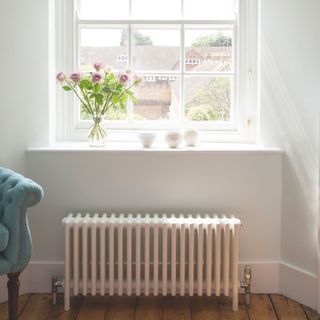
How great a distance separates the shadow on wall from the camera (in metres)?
2.87

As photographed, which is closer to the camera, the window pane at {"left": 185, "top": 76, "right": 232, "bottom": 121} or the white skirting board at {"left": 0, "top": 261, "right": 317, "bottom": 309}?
the white skirting board at {"left": 0, "top": 261, "right": 317, "bottom": 309}

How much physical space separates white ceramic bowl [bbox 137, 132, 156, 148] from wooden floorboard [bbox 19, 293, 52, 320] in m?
1.06

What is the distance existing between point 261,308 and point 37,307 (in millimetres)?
1249

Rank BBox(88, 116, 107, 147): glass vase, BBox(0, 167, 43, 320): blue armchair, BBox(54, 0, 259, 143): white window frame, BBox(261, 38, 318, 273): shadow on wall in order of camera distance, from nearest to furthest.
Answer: BBox(0, 167, 43, 320): blue armchair, BBox(261, 38, 318, 273): shadow on wall, BBox(88, 116, 107, 147): glass vase, BBox(54, 0, 259, 143): white window frame

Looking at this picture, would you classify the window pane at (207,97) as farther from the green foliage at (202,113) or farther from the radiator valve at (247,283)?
the radiator valve at (247,283)

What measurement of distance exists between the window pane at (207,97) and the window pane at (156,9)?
42 centimetres

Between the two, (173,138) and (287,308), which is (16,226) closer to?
(173,138)

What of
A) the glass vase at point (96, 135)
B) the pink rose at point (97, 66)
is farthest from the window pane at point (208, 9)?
the glass vase at point (96, 135)

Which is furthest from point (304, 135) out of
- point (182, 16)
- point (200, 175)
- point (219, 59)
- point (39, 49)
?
point (39, 49)

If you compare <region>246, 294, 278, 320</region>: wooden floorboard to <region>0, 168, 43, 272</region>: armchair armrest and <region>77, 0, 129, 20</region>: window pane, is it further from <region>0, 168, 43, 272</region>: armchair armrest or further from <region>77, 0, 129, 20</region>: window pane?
<region>77, 0, 129, 20</region>: window pane

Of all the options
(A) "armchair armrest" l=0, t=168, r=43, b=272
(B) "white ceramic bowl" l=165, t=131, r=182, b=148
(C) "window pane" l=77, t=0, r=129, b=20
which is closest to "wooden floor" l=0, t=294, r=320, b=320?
(A) "armchair armrest" l=0, t=168, r=43, b=272

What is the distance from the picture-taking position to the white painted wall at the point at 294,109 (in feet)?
9.23

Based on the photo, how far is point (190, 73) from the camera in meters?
3.36

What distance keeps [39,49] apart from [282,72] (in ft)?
4.63
